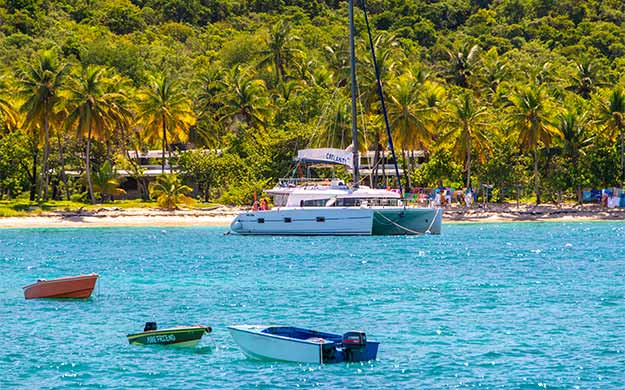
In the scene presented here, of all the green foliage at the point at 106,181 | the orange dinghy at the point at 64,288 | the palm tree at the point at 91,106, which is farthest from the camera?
the green foliage at the point at 106,181

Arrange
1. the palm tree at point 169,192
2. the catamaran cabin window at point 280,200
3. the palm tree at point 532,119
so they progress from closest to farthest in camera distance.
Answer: the catamaran cabin window at point 280,200 < the palm tree at point 169,192 < the palm tree at point 532,119

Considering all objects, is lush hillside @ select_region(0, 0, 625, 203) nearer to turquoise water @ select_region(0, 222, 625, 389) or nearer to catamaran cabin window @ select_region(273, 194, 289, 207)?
catamaran cabin window @ select_region(273, 194, 289, 207)

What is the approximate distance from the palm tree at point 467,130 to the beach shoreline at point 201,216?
367cm

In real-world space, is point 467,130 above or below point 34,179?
above

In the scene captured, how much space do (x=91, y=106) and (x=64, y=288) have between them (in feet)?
141

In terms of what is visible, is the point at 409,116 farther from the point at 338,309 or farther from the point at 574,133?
the point at 338,309

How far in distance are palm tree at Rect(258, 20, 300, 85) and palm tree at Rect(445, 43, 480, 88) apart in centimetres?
1573

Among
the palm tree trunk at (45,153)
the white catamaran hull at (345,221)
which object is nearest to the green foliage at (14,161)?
the palm tree trunk at (45,153)

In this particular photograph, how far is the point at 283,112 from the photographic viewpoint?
3659 inches

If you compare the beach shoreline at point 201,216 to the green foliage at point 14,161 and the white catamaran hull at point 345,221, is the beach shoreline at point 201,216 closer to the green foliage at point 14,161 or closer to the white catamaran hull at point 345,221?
the green foliage at point 14,161

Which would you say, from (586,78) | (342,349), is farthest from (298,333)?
(586,78)

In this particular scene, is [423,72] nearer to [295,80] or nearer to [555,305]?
[295,80]

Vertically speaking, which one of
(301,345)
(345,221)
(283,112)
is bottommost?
(301,345)

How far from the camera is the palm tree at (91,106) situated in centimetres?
7681
